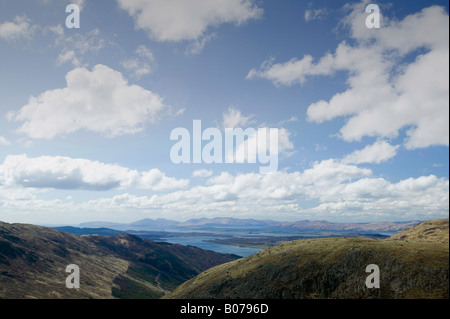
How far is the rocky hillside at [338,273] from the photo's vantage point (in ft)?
155

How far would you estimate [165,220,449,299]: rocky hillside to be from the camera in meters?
47.2

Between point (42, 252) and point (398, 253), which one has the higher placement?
point (398, 253)

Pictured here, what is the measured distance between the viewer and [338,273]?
187ft

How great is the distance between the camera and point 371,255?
57.8 metres

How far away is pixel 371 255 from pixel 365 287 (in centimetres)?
931
